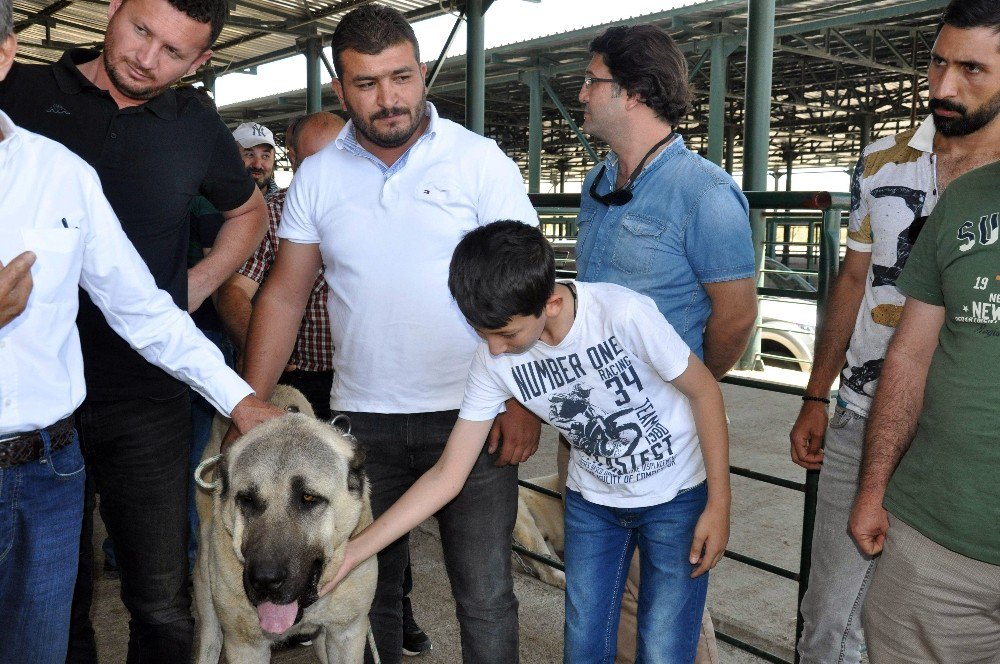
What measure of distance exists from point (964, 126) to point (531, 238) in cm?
120

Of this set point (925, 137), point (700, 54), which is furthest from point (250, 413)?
point (700, 54)

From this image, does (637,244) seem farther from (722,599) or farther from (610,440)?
(722,599)

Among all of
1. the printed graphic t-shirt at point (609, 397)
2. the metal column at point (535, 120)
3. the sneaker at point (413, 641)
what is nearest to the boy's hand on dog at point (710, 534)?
the printed graphic t-shirt at point (609, 397)

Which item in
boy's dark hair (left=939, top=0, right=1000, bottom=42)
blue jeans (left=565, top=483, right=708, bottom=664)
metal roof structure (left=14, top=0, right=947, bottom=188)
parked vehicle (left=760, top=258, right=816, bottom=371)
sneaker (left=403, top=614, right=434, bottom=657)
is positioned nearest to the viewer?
boy's dark hair (left=939, top=0, right=1000, bottom=42)

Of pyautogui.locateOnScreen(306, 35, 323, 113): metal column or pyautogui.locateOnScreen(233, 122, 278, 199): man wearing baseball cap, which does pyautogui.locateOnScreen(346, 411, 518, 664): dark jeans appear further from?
pyautogui.locateOnScreen(306, 35, 323, 113): metal column

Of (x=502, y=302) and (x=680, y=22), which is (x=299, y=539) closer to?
(x=502, y=302)

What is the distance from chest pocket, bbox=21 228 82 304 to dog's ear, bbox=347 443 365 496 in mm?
891

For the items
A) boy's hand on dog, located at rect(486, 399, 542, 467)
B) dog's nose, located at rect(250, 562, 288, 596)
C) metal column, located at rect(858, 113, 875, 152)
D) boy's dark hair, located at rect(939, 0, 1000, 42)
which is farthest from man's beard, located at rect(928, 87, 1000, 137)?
metal column, located at rect(858, 113, 875, 152)

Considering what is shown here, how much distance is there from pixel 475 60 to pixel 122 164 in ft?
28.9

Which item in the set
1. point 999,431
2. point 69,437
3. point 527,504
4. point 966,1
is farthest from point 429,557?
point 966,1

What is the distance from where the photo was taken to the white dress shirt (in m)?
1.73

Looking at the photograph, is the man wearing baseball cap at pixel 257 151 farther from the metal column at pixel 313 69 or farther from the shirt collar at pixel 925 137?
the metal column at pixel 313 69

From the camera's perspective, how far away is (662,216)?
98.0 inches

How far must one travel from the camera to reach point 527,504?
4.67 meters
